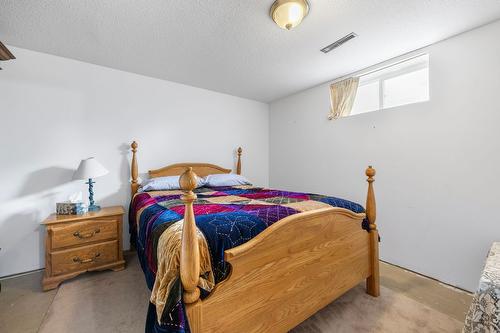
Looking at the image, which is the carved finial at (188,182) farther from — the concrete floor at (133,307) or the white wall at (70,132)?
the white wall at (70,132)

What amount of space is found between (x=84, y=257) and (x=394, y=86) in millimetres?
3648

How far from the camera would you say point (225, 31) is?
1868 mm

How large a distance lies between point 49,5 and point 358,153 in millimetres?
3178

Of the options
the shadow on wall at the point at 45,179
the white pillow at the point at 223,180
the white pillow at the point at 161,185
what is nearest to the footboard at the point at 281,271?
the white pillow at the point at 223,180

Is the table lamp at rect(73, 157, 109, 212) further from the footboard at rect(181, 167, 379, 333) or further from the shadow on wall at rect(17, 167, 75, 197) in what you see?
the footboard at rect(181, 167, 379, 333)

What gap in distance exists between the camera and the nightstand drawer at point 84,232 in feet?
6.16

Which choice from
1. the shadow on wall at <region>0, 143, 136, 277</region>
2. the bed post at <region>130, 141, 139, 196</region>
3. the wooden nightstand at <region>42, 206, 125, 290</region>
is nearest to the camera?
the wooden nightstand at <region>42, 206, 125, 290</region>

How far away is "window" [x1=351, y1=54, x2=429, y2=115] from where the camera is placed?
222 centimetres

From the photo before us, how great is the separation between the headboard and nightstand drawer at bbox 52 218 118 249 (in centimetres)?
62

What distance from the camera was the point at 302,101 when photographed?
3.39 metres

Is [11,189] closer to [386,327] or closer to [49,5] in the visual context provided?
[49,5]

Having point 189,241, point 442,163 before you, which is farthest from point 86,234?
point 442,163

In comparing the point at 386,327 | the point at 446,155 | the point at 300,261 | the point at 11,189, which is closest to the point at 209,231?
the point at 300,261

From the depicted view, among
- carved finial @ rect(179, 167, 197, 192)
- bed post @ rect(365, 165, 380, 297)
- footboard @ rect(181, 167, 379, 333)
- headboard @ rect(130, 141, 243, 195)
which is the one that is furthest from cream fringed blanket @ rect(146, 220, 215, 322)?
headboard @ rect(130, 141, 243, 195)
